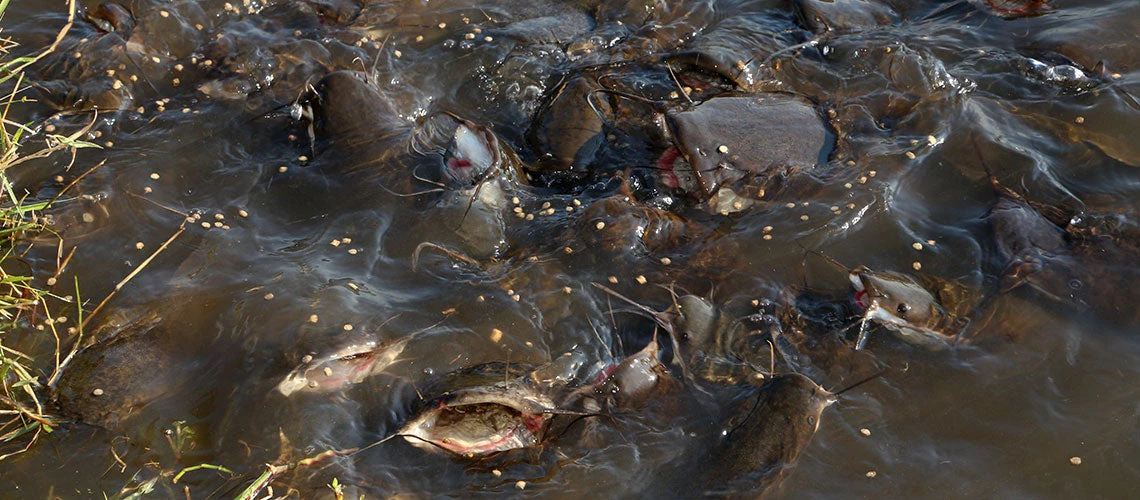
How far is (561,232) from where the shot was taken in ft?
13.4

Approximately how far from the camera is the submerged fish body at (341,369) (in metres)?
3.45

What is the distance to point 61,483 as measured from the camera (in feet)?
10.5

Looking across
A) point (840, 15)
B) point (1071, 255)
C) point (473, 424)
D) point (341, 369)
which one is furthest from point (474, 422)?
point (840, 15)

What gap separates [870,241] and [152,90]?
381cm

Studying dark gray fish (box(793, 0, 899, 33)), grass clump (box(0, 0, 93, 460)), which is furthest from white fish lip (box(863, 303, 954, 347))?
grass clump (box(0, 0, 93, 460))

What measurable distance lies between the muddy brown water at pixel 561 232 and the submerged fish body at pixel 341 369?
0.05m

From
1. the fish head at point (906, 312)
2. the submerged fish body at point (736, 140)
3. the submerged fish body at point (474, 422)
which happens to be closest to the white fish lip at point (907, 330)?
the fish head at point (906, 312)

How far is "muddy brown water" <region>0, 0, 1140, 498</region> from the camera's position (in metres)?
3.31

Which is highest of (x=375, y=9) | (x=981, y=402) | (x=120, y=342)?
(x=375, y=9)

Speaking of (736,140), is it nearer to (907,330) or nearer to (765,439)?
(907,330)

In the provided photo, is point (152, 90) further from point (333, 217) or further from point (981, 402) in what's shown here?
point (981, 402)

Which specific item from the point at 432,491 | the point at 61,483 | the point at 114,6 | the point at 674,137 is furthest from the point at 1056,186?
the point at 114,6

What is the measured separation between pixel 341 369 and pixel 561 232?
1.18m

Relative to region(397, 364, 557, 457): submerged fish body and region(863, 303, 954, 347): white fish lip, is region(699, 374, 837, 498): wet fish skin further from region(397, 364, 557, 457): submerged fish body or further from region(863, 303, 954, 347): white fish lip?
region(397, 364, 557, 457): submerged fish body
